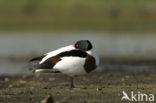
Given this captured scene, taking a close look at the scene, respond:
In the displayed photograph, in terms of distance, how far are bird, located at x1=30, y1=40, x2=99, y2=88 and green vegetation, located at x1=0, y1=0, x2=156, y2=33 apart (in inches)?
894

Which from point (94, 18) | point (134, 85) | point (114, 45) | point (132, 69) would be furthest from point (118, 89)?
point (94, 18)

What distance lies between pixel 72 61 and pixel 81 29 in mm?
24542

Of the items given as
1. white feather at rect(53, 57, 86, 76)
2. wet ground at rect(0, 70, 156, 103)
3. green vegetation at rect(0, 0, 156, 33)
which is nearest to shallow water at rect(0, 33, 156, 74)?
wet ground at rect(0, 70, 156, 103)

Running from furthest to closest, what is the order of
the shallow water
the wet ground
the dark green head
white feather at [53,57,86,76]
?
the shallow water < the dark green head < white feather at [53,57,86,76] < the wet ground

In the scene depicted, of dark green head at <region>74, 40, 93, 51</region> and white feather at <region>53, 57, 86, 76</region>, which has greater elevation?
dark green head at <region>74, 40, 93, 51</region>

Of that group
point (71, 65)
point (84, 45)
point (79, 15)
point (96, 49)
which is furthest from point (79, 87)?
point (79, 15)

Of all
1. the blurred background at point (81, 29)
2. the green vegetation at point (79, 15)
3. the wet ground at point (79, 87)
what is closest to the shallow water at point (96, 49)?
the blurred background at point (81, 29)

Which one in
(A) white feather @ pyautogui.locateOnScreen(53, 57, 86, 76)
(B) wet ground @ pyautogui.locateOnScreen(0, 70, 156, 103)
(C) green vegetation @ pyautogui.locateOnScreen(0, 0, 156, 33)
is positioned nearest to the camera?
(B) wet ground @ pyautogui.locateOnScreen(0, 70, 156, 103)

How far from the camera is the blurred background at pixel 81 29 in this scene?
66.2ft

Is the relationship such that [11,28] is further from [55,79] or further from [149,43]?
[55,79]

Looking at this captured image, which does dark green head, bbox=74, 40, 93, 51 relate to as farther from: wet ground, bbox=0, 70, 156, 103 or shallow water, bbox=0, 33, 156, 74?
shallow water, bbox=0, 33, 156, 74

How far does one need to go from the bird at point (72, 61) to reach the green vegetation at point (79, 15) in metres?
22.7

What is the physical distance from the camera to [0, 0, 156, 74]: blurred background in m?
20.2

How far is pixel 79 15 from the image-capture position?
137 feet
